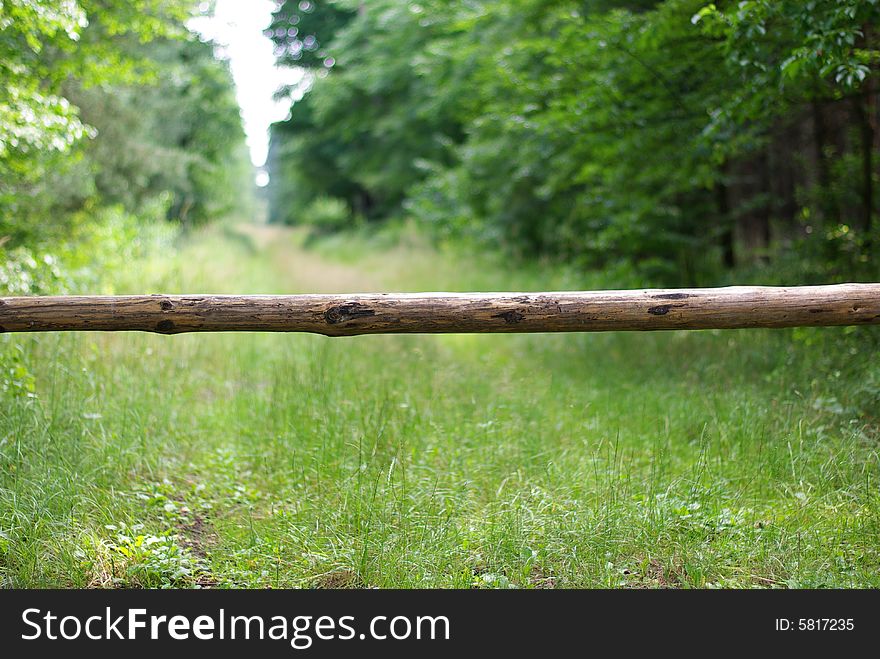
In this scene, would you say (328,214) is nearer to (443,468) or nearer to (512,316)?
(443,468)

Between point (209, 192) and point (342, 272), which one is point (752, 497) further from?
point (209, 192)

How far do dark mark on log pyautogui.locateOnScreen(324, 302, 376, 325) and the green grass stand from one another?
94 centimetres

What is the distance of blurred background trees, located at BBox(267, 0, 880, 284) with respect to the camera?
6176mm

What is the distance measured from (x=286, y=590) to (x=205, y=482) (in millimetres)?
1555

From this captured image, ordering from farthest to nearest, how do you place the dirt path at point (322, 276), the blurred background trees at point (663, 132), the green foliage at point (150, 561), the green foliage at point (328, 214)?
the green foliage at point (328, 214) < the dirt path at point (322, 276) < the blurred background trees at point (663, 132) < the green foliage at point (150, 561)

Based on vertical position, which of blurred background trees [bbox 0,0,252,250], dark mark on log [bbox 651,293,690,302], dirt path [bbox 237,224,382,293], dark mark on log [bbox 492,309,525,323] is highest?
blurred background trees [bbox 0,0,252,250]

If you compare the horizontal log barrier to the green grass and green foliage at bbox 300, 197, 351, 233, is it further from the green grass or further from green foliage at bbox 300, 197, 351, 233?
green foliage at bbox 300, 197, 351, 233

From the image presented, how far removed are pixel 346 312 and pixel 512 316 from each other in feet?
2.77

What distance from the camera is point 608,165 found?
9141 millimetres

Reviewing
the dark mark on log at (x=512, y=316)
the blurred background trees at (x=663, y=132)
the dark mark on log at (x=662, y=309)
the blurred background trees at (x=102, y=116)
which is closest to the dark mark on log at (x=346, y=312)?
the dark mark on log at (x=512, y=316)

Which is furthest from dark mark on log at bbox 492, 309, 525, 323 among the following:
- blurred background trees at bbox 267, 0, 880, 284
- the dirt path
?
the dirt path

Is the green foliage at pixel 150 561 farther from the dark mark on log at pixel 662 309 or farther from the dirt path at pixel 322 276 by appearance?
the dirt path at pixel 322 276

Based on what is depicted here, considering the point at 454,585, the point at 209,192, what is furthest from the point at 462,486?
the point at 209,192

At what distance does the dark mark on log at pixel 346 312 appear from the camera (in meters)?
3.60
